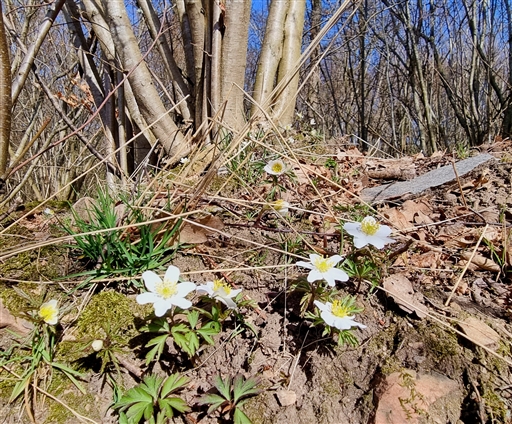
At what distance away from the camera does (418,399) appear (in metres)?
0.91

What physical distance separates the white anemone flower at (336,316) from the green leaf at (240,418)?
1.11 feet

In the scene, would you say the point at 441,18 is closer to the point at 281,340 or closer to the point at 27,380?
the point at 281,340

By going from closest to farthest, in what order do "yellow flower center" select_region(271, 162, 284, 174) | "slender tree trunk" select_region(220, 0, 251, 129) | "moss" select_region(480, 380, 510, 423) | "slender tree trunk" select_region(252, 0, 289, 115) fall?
"moss" select_region(480, 380, 510, 423) < "yellow flower center" select_region(271, 162, 284, 174) < "slender tree trunk" select_region(220, 0, 251, 129) < "slender tree trunk" select_region(252, 0, 289, 115)

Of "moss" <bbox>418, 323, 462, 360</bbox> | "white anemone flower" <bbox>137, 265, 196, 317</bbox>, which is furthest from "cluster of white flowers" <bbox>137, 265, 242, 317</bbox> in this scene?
"moss" <bbox>418, 323, 462, 360</bbox>

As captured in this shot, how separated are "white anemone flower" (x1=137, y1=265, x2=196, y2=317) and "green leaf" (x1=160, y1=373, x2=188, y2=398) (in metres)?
0.19

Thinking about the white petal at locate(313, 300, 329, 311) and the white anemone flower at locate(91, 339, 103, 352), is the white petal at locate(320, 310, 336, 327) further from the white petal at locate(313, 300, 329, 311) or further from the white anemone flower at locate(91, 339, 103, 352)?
the white anemone flower at locate(91, 339, 103, 352)

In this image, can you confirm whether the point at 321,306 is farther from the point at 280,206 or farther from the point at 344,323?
the point at 280,206

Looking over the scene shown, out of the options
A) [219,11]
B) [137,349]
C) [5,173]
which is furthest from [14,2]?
[137,349]

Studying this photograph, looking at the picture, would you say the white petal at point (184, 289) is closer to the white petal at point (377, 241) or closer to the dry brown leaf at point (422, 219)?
the white petal at point (377, 241)

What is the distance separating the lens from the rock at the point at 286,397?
3.26 ft

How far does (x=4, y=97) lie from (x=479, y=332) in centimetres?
201

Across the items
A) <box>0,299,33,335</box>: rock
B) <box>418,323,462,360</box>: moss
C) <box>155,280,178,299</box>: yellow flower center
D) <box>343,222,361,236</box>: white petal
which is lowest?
<box>0,299,33,335</box>: rock

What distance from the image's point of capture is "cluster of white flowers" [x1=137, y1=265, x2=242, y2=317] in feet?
3.21

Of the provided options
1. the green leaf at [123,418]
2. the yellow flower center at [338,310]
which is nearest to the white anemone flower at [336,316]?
the yellow flower center at [338,310]
